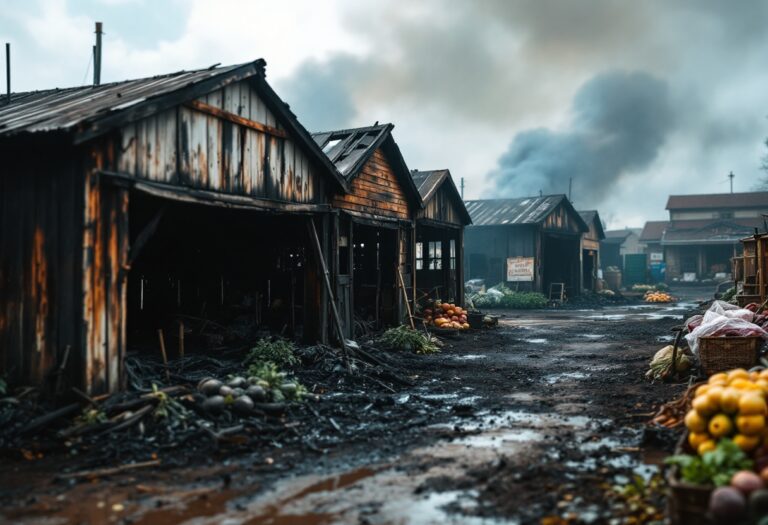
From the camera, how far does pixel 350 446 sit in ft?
23.2

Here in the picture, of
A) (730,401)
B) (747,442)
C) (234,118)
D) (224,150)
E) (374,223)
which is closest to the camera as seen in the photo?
(747,442)

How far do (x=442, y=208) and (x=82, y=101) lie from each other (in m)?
12.6

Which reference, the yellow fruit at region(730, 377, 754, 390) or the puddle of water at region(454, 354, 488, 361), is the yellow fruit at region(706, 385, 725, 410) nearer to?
the yellow fruit at region(730, 377, 754, 390)

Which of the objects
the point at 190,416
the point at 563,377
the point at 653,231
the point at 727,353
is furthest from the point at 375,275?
the point at 653,231

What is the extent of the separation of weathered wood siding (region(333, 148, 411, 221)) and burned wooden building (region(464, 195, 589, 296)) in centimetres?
1567

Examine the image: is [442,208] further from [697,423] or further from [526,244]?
[697,423]

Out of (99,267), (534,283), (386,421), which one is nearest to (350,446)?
(386,421)

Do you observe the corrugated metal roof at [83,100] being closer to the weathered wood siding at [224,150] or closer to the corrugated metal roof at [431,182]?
the weathered wood siding at [224,150]

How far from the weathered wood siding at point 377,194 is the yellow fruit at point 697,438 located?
381 inches

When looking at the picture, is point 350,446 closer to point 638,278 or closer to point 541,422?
point 541,422

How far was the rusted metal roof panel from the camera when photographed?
770 cm

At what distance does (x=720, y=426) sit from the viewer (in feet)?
16.6

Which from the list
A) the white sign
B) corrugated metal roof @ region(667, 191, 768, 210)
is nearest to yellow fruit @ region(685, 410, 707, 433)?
the white sign

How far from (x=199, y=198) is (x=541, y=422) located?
590cm
